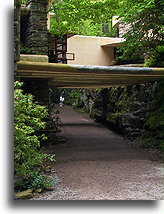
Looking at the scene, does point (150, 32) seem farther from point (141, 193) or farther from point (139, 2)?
point (141, 193)

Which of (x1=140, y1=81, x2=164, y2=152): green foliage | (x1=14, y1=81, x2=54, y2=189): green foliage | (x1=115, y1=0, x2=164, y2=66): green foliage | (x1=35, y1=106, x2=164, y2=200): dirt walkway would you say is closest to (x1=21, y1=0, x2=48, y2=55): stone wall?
(x1=115, y1=0, x2=164, y2=66): green foliage

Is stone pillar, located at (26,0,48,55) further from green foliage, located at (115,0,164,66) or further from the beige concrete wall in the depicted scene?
the beige concrete wall

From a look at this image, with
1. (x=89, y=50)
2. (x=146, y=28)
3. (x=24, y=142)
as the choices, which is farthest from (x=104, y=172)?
(x=89, y=50)

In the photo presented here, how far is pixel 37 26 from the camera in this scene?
7512 millimetres

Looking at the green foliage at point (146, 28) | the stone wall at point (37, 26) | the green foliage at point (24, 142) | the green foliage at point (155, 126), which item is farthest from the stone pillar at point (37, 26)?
the green foliage at point (24, 142)

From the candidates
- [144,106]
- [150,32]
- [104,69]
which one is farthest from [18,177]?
[150,32]

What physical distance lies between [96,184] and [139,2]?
19.6 ft

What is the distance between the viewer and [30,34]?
7617 mm

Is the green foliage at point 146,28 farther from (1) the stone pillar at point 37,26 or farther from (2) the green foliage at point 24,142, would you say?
(2) the green foliage at point 24,142

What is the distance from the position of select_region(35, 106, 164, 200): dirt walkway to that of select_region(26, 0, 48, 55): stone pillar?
2747 millimetres

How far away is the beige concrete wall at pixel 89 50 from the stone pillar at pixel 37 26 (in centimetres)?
593

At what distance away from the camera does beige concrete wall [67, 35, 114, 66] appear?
45.1 ft

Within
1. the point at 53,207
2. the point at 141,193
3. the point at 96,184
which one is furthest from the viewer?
the point at 96,184

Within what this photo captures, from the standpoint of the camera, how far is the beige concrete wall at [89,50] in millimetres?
13735
